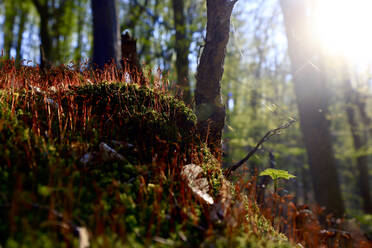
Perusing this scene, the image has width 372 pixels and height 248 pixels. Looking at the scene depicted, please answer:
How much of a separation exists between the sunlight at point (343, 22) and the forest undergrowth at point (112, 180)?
5.54 meters

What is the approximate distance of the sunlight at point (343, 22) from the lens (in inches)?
276

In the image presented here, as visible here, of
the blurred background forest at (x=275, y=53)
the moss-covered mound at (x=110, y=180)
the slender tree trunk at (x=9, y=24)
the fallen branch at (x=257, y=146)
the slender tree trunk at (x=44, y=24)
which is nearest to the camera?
the moss-covered mound at (x=110, y=180)

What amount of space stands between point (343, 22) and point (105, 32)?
26.2 feet

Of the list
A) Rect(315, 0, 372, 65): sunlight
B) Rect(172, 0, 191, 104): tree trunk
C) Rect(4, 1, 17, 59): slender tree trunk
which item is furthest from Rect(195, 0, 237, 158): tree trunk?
Rect(4, 1, 17, 59): slender tree trunk

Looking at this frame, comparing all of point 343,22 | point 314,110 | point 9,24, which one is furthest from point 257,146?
point 9,24

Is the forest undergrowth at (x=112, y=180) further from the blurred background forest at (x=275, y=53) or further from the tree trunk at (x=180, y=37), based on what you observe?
the tree trunk at (x=180, y=37)

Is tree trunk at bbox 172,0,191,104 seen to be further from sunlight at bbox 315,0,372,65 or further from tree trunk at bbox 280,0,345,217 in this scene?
sunlight at bbox 315,0,372,65

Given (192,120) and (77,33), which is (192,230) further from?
(77,33)

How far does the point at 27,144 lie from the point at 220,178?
1.87m

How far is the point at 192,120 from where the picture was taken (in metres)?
3.07

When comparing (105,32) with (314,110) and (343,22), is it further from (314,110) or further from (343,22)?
(343,22)

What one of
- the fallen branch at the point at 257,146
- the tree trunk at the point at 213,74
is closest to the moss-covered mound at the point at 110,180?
the tree trunk at the point at 213,74

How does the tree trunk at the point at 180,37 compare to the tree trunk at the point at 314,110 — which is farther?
the tree trunk at the point at 180,37

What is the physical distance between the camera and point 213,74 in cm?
320
